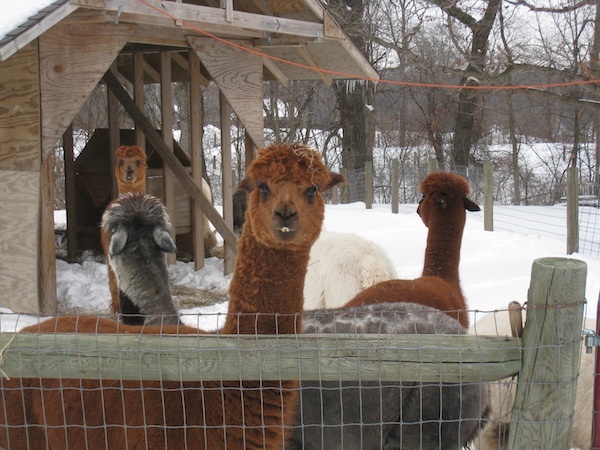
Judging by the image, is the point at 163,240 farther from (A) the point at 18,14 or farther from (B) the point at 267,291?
(A) the point at 18,14

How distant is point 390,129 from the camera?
27.6 m

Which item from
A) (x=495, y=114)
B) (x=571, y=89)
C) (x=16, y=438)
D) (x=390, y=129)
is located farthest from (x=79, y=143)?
(x=16, y=438)

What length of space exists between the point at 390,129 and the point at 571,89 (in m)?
11.5

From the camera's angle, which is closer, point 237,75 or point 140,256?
point 140,256

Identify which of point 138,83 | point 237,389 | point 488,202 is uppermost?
point 138,83

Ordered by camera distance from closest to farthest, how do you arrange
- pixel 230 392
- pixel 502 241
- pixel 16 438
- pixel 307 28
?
pixel 230 392 < pixel 16 438 < pixel 307 28 < pixel 502 241

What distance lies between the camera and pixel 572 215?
10.8 meters

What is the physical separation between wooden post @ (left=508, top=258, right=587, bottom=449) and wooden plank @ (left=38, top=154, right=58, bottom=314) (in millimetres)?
5699

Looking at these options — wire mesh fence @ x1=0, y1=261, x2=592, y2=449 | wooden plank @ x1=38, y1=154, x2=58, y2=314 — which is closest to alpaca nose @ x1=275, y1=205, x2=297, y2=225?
wire mesh fence @ x1=0, y1=261, x2=592, y2=449

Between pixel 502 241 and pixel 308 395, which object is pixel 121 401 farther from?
pixel 502 241

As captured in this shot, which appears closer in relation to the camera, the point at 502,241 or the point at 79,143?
the point at 502,241

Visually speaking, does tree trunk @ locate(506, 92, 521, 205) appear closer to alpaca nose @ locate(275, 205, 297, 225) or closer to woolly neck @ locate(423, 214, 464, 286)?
woolly neck @ locate(423, 214, 464, 286)

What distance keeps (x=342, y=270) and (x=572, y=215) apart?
610 centimetres

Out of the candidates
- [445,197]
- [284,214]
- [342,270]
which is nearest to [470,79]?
[445,197]
